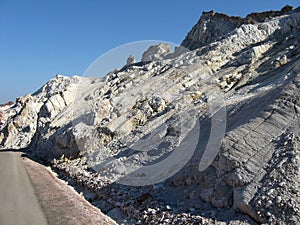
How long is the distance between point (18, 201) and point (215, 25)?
31103 mm

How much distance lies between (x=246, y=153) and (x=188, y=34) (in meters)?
32.8

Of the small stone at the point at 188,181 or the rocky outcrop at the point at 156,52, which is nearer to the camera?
the small stone at the point at 188,181

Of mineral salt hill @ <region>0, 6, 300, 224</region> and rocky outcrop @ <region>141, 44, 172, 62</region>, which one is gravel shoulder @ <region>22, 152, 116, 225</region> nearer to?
mineral salt hill @ <region>0, 6, 300, 224</region>

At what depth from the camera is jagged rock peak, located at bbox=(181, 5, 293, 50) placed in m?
35.6

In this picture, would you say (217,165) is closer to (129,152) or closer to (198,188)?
(198,188)

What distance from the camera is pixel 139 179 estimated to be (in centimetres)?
1369

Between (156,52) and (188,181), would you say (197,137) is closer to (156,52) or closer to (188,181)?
(188,181)

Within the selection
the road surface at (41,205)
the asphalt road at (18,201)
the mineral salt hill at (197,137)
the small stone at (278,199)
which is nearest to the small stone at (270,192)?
the mineral salt hill at (197,137)

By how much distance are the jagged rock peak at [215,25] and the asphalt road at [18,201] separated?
25.6 metres

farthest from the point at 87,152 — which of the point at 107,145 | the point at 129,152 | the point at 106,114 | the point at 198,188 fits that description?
the point at 198,188

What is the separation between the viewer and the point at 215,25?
37.2 m

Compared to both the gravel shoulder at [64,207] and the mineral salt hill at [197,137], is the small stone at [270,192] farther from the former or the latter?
the gravel shoulder at [64,207]

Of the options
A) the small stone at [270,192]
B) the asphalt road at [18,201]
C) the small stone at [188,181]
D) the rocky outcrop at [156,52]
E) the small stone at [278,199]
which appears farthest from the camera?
the rocky outcrop at [156,52]

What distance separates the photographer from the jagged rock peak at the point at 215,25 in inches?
1401
